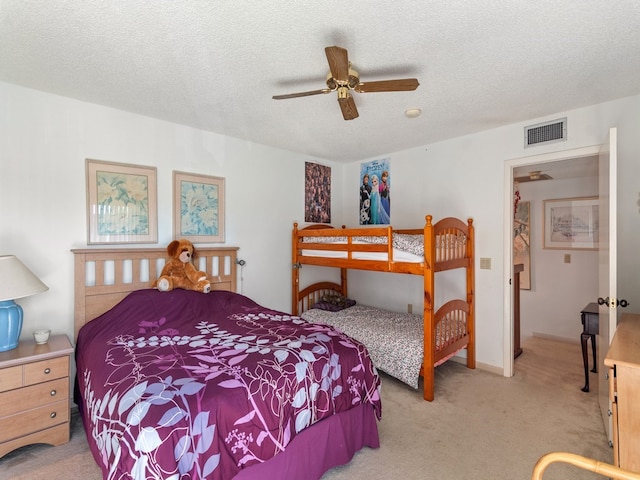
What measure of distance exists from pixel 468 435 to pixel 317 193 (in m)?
3.16

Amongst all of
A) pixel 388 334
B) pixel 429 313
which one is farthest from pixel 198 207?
pixel 429 313

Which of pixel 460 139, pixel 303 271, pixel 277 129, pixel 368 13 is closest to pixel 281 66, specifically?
pixel 368 13

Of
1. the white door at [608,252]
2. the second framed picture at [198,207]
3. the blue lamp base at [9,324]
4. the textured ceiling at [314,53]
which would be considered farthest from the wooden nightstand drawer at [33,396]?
the white door at [608,252]

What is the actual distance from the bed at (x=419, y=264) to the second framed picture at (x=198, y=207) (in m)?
1.02

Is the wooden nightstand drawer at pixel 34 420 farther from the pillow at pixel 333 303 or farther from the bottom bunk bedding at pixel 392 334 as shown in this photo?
the pillow at pixel 333 303

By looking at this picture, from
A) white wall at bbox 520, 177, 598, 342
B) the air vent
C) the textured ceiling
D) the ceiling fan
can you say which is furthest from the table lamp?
white wall at bbox 520, 177, 598, 342

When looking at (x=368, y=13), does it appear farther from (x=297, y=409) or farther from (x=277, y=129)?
(x=297, y=409)

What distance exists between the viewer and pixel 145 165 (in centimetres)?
296

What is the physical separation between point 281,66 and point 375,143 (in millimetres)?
1911

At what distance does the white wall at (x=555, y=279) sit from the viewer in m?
4.25

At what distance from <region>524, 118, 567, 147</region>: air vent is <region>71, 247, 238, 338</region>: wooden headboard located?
11.7 feet

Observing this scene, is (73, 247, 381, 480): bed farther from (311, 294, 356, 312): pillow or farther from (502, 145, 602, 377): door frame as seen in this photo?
(502, 145, 602, 377): door frame

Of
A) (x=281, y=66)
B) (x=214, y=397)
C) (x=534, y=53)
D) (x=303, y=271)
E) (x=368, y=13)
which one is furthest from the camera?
(x=303, y=271)

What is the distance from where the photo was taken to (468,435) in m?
2.26
